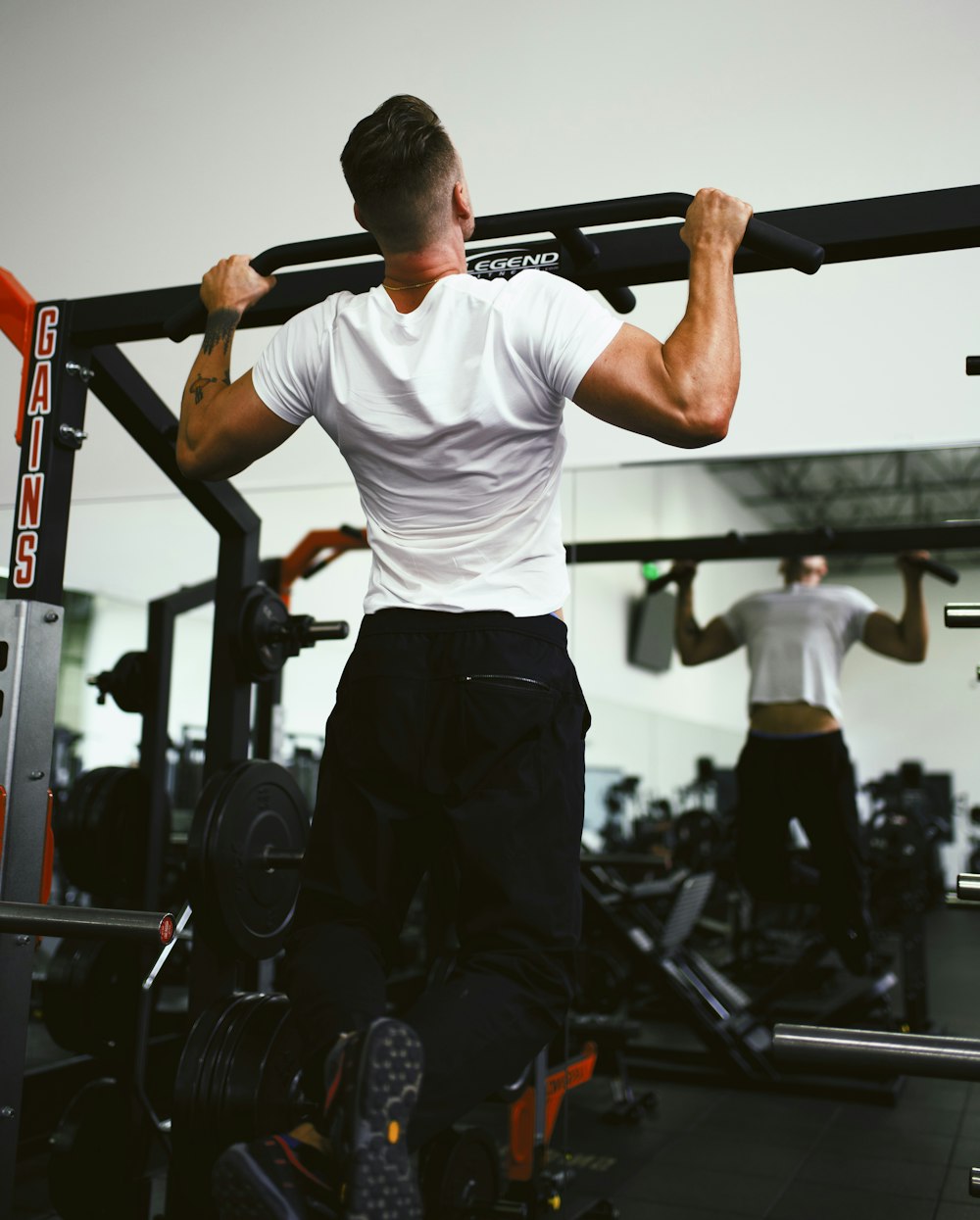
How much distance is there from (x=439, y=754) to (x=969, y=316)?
242 cm

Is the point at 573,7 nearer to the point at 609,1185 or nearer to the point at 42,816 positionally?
the point at 42,816

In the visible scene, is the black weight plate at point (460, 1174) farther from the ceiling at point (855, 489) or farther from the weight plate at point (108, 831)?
the ceiling at point (855, 489)

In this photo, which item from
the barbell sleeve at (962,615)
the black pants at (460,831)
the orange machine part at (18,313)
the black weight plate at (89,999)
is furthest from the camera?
the black weight plate at (89,999)

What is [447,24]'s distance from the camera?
3.37 metres

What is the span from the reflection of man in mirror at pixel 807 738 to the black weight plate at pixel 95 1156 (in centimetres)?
224

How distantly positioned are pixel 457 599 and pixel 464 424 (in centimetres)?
20

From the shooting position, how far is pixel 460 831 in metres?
1.15

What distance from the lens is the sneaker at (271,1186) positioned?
97cm

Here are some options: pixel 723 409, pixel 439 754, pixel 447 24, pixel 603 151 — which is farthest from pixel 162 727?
pixel 447 24

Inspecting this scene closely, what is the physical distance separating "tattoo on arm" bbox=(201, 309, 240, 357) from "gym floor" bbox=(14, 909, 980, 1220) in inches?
77.0

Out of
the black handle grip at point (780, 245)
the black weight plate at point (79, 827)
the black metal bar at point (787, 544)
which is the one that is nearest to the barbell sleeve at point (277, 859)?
the black weight plate at point (79, 827)

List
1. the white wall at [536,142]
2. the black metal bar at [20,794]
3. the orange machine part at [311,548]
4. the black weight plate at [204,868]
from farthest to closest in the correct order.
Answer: the orange machine part at [311,548]
the white wall at [536,142]
the black weight plate at [204,868]
the black metal bar at [20,794]

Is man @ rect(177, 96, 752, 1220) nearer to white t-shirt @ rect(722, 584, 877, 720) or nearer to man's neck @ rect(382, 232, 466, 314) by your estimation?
man's neck @ rect(382, 232, 466, 314)

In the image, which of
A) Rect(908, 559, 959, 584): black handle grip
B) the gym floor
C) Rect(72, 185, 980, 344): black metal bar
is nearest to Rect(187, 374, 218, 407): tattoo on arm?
Rect(72, 185, 980, 344): black metal bar
